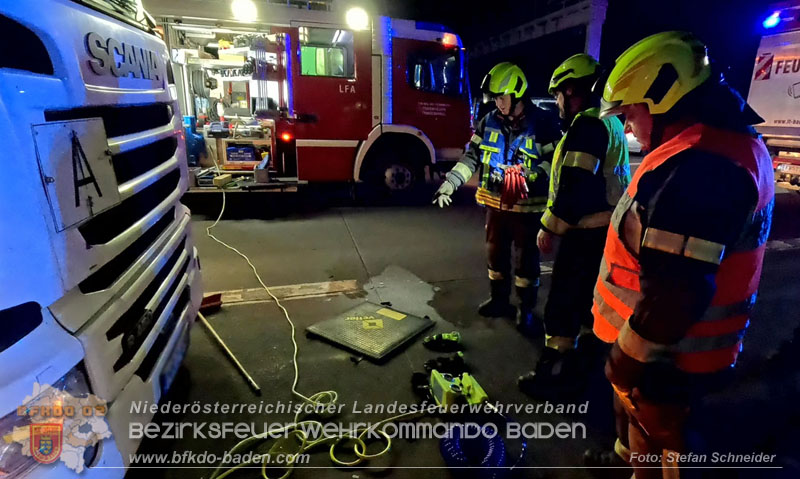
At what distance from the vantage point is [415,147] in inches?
Answer: 329

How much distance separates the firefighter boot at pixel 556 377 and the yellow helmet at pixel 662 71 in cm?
172

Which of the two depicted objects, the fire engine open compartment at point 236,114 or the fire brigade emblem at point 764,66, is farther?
the fire brigade emblem at point 764,66

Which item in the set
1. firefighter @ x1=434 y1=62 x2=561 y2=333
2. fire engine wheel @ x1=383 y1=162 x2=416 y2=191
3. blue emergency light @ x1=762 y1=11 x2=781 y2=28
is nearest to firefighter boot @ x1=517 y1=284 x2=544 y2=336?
firefighter @ x1=434 y1=62 x2=561 y2=333

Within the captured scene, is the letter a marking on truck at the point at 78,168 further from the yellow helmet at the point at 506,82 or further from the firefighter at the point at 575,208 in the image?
the yellow helmet at the point at 506,82

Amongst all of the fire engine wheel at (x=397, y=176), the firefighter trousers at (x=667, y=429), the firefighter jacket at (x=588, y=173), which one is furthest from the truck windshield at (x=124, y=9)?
the fire engine wheel at (x=397, y=176)

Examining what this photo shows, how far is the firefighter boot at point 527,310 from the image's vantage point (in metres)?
3.64

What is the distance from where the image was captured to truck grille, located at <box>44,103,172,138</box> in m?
1.50

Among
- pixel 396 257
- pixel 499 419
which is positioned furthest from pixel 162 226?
pixel 396 257

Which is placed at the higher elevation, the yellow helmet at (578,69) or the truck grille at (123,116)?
the yellow helmet at (578,69)

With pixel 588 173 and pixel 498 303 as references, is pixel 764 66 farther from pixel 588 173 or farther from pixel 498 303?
pixel 588 173

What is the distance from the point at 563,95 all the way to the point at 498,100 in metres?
0.63

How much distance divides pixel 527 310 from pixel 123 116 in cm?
308

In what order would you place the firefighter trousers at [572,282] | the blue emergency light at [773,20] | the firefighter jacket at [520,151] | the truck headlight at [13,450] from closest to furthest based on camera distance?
the truck headlight at [13,450] < the firefighter trousers at [572,282] < the firefighter jacket at [520,151] < the blue emergency light at [773,20]

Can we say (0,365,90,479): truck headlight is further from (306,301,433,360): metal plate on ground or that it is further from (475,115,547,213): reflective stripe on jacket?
(475,115,547,213): reflective stripe on jacket
